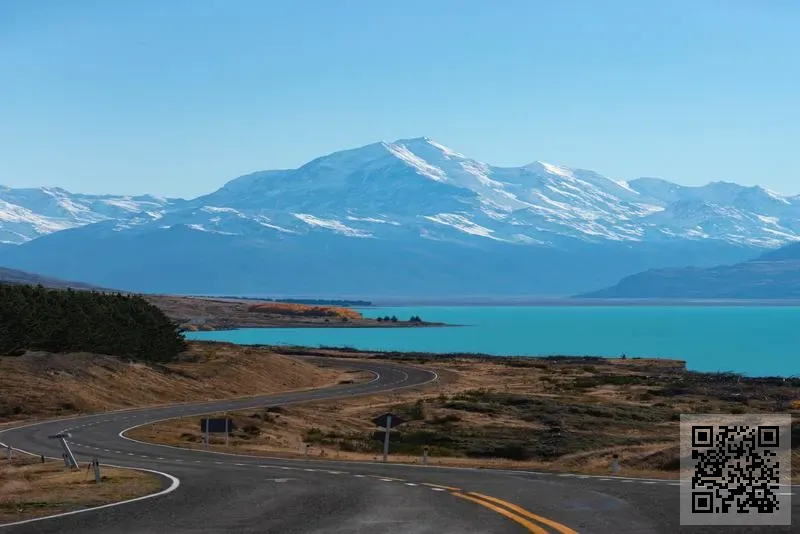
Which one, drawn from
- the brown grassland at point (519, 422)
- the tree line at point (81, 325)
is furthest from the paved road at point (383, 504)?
the tree line at point (81, 325)

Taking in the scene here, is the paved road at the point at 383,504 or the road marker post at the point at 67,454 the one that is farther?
the road marker post at the point at 67,454

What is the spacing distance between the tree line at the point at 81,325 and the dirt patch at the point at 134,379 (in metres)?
2.59

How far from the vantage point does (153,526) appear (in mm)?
19844

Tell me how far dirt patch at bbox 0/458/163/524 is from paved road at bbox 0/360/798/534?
957 mm

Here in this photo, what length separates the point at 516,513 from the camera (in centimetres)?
2106

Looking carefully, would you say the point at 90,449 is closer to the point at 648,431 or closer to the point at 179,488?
the point at 179,488

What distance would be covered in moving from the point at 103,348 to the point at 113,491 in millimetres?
75011

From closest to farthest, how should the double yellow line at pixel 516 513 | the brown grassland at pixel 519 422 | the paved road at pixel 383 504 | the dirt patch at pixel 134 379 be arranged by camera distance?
the double yellow line at pixel 516 513 → the paved road at pixel 383 504 → the brown grassland at pixel 519 422 → the dirt patch at pixel 134 379

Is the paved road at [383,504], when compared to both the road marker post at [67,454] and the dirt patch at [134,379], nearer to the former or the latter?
the road marker post at [67,454]

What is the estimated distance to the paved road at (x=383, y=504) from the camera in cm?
1948

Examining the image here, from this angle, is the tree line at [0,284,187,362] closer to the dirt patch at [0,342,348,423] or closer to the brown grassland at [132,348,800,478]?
the dirt patch at [0,342,348,423]

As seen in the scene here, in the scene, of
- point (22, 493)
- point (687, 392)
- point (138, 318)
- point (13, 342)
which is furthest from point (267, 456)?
point (138, 318)

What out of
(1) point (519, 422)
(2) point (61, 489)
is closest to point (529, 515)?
(2) point (61, 489)

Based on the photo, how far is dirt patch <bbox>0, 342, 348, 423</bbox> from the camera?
257 ft
